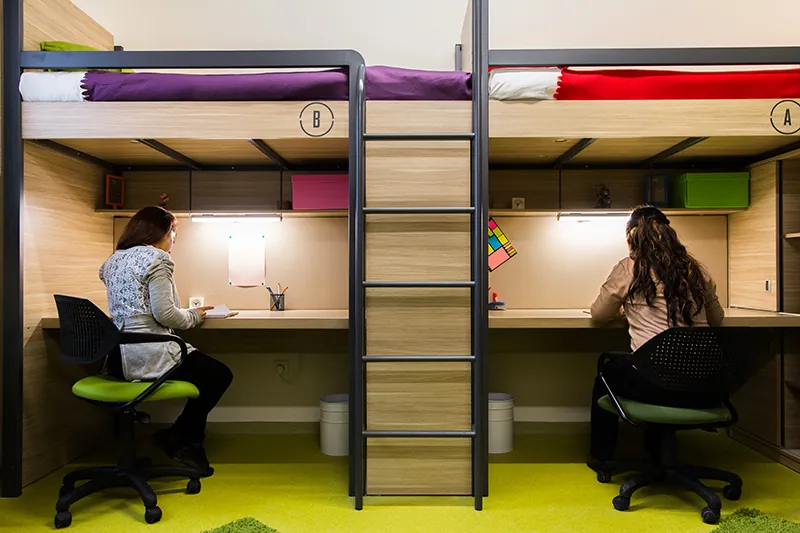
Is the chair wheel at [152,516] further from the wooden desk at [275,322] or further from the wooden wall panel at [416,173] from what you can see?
the wooden wall panel at [416,173]

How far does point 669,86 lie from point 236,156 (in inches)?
94.5

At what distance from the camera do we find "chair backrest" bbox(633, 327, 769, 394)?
2469 mm

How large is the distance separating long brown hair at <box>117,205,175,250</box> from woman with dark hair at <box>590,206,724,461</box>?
218 centimetres

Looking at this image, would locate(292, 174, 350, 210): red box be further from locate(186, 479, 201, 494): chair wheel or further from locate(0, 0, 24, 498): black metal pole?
locate(186, 479, 201, 494): chair wheel

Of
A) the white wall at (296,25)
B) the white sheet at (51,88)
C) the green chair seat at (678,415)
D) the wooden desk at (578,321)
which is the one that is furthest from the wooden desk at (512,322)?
the white wall at (296,25)

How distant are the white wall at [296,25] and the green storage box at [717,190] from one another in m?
1.73

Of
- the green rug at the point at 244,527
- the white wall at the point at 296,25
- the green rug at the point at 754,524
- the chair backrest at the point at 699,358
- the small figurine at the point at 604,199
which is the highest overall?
the white wall at the point at 296,25

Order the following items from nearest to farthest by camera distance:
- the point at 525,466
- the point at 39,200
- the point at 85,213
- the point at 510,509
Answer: the point at 510,509 → the point at 39,200 → the point at 525,466 → the point at 85,213

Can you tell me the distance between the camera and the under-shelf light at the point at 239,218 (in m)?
3.76

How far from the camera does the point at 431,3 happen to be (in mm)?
4031

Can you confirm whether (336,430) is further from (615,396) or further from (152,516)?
(615,396)

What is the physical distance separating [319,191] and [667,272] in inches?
79.5

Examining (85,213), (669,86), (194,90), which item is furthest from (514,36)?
(85,213)

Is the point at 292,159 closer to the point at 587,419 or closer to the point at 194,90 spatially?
the point at 194,90
